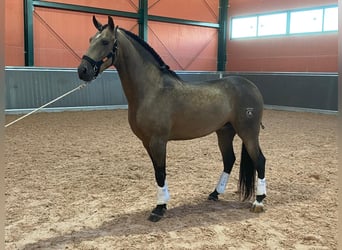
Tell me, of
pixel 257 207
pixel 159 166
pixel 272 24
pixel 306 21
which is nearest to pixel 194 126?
pixel 159 166

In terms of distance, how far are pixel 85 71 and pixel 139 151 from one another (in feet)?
9.42

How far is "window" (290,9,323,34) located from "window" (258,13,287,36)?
0.34 m

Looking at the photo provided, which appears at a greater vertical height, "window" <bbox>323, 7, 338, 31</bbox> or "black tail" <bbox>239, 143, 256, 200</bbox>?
"window" <bbox>323, 7, 338, 31</bbox>

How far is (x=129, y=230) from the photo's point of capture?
8.64 feet

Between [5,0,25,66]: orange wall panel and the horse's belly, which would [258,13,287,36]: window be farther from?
the horse's belly

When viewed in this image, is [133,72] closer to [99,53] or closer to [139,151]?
[99,53]

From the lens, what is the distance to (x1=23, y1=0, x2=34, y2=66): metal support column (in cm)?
984

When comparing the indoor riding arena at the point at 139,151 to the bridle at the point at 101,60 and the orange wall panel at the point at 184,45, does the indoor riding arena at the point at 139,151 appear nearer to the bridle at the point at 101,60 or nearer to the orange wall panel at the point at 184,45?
the bridle at the point at 101,60

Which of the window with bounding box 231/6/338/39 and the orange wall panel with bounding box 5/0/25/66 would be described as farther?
the window with bounding box 231/6/338/39

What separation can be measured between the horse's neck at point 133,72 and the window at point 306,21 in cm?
1017

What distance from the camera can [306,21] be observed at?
462 inches

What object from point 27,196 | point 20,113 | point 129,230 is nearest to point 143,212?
point 129,230

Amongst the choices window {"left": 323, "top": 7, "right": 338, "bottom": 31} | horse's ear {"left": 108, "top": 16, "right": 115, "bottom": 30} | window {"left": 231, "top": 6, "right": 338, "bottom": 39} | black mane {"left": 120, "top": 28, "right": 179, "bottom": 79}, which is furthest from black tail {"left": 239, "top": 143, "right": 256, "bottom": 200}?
window {"left": 323, "top": 7, "right": 338, "bottom": 31}

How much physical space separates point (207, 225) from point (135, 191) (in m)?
1.03
